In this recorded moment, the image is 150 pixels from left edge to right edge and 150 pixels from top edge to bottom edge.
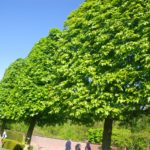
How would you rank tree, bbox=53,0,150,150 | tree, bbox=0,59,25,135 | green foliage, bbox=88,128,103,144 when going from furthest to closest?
green foliage, bbox=88,128,103,144, tree, bbox=0,59,25,135, tree, bbox=53,0,150,150

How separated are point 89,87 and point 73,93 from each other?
112 cm

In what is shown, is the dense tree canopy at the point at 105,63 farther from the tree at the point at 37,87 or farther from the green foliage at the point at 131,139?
the green foliage at the point at 131,139

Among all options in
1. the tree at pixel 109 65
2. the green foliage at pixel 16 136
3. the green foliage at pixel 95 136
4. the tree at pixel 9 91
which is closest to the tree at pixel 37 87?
the tree at pixel 9 91

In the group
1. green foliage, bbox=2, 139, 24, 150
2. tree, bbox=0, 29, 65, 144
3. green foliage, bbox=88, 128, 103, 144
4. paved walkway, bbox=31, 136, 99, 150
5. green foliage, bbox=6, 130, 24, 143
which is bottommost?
green foliage, bbox=2, 139, 24, 150

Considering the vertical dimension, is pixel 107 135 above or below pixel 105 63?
below

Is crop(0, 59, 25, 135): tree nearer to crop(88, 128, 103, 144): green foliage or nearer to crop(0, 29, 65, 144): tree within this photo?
crop(0, 29, 65, 144): tree

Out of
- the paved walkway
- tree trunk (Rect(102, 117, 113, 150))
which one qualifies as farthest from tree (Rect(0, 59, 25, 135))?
tree trunk (Rect(102, 117, 113, 150))

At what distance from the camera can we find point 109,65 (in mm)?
16922

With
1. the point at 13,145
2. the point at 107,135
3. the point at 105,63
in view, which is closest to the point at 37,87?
the point at 13,145

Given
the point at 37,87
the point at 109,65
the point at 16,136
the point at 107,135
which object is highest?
the point at 37,87

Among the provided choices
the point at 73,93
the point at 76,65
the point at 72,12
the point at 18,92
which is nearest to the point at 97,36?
the point at 76,65

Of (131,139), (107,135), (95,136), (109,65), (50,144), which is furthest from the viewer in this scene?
(95,136)

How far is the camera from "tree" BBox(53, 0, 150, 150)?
15.9 m

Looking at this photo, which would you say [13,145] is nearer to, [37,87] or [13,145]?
[13,145]
